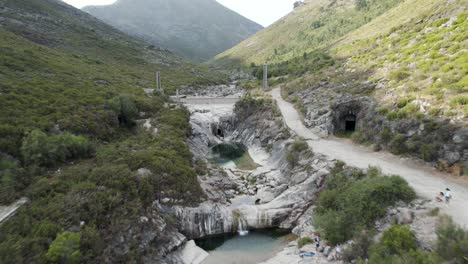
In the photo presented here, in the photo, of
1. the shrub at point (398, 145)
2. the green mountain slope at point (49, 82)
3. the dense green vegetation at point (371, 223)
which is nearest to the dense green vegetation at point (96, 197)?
the green mountain slope at point (49, 82)

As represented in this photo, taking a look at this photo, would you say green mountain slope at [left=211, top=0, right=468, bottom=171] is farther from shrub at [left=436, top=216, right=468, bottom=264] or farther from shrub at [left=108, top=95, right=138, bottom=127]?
shrub at [left=108, top=95, right=138, bottom=127]

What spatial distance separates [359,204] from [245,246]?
8.33m

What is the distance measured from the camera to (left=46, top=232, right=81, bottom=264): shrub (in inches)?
542

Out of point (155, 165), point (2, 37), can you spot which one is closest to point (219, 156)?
point (155, 165)

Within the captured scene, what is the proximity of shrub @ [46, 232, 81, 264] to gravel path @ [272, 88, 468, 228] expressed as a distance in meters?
19.1

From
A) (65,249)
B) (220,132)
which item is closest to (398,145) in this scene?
(65,249)

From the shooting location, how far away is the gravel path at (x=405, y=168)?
1530 cm

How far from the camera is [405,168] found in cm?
2077

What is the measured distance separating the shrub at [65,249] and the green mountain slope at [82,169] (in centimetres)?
4

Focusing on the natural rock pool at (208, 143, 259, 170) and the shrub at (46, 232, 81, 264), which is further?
the natural rock pool at (208, 143, 259, 170)

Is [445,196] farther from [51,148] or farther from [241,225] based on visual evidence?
[51,148]

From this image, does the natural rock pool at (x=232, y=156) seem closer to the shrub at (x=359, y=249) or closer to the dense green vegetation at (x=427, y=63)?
the dense green vegetation at (x=427, y=63)

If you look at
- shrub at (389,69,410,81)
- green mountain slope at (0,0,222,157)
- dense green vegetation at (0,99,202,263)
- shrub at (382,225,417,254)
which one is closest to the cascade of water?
dense green vegetation at (0,99,202,263)

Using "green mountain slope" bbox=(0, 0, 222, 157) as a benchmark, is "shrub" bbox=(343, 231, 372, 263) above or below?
below
